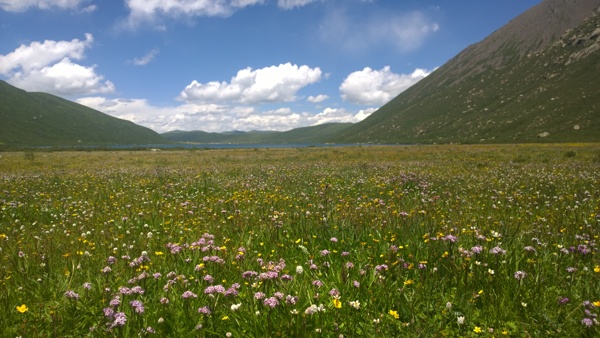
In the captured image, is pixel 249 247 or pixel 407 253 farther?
pixel 249 247

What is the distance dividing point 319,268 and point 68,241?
5.33m

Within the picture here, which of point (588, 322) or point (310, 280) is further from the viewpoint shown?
point (310, 280)

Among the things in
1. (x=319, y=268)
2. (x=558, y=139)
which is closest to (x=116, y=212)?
(x=319, y=268)

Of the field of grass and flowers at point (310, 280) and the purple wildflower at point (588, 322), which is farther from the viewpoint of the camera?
the field of grass and flowers at point (310, 280)

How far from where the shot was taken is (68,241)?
638 cm

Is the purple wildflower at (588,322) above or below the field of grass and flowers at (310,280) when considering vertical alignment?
above

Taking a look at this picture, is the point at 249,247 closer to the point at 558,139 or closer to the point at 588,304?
the point at 588,304

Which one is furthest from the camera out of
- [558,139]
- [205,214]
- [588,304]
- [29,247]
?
[558,139]

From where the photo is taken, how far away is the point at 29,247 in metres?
6.05

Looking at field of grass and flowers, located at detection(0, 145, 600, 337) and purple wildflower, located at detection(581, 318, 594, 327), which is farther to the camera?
field of grass and flowers, located at detection(0, 145, 600, 337)

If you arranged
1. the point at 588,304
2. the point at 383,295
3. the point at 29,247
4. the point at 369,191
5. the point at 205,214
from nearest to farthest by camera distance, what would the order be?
the point at 588,304
the point at 383,295
the point at 29,247
the point at 205,214
the point at 369,191

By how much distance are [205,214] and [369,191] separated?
639cm

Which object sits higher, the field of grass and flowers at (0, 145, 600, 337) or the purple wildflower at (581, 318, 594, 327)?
the purple wildflower at (581, 318, 594, 327)

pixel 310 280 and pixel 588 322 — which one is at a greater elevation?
pixel 588 322
